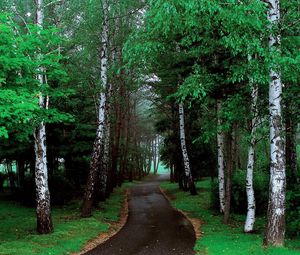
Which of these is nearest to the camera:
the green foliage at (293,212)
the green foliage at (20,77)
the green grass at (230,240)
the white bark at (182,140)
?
the green foliage at (20,77)

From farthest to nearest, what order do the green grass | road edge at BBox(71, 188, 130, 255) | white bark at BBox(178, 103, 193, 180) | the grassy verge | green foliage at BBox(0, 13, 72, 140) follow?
white bark at BBox(178, 103, 193, 180) → road edge at BBox(71, 188, 130, 255) → the grassy verge → the green grass → green foliage at BBox(0, 13, 72, 140)

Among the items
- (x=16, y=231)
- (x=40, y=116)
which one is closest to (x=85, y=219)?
(x=16, y=231)

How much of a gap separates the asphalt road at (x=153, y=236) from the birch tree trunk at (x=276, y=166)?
285 centimetres

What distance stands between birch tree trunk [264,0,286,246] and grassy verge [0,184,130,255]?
6675mm

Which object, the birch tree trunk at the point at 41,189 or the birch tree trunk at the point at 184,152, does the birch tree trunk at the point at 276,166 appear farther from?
the birch tree trunk at the point at 184,152

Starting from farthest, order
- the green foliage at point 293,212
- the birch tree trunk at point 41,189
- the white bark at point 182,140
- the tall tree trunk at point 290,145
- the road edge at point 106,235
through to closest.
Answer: the white bark at point 182,140 < the birch tree trunk at point 41,189 < the tall tree trunk at point 290,145 < the green foliage at point 293,212 < the road edge at point 106,235

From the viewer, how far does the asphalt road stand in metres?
12.3

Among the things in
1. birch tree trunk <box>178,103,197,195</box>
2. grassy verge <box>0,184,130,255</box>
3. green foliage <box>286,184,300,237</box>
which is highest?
birch tree trunk <box>178,103,197,195</box>

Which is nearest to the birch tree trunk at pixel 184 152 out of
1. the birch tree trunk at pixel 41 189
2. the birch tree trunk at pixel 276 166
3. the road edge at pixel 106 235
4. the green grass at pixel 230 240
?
the green grass at pixel 230 240

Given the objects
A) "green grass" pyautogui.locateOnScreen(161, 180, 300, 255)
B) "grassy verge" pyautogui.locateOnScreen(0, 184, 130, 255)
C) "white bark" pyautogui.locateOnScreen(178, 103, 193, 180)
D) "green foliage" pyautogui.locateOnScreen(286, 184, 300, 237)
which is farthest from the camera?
"white bark" pyautogui.locateOnScreen(178, 103, 193, 180)

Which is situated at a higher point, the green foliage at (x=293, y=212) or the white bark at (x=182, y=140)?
the white bark at (x=182, y=140)

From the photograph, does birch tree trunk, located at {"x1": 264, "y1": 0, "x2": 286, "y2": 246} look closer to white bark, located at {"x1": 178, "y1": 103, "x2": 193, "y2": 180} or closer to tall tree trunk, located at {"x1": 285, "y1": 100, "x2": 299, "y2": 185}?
tall tree trunk, located at {"x1": 285, "y1": 100, "x2": 299, "y2": 185}

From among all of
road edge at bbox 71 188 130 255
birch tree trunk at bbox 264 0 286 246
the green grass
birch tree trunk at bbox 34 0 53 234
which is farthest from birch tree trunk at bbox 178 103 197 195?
birch tree trunk at bbox 264 0 286 246

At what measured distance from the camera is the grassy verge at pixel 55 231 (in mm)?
12108
